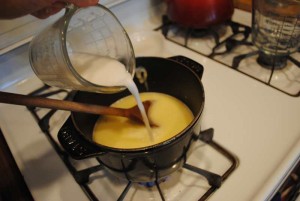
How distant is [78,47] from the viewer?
53cm

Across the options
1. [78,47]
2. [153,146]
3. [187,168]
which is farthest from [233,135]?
[78,47]

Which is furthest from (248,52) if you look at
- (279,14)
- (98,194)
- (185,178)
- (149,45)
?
(98,194)

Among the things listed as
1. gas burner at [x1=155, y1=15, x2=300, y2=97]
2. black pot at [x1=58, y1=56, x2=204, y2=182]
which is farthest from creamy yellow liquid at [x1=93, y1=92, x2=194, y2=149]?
gas burner at [x1=155, y1=15, x2=300, y2=97]

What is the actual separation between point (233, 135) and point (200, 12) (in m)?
0.36

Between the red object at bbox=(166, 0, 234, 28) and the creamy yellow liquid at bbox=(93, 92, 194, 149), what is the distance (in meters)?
0.26

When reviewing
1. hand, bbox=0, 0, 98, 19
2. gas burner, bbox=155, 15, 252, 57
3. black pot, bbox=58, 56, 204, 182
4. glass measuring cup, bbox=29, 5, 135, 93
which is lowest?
gas burner, bbox=155, 15, 252, 57

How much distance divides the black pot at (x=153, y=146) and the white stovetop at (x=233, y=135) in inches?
3.2

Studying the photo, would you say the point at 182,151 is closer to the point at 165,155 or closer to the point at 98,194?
the point at 165,155

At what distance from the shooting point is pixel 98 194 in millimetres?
500

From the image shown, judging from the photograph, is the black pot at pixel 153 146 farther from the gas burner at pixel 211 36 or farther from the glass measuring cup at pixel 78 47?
the gas burner at pixel 211 36

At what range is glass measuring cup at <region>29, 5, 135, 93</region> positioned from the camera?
16.7 inches

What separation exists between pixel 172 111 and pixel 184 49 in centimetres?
25

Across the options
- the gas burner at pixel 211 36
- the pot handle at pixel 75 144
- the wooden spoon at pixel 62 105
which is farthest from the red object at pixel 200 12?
the pot handle at pixel 75 144

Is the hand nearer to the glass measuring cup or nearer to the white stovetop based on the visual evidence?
the glass measuring cup
